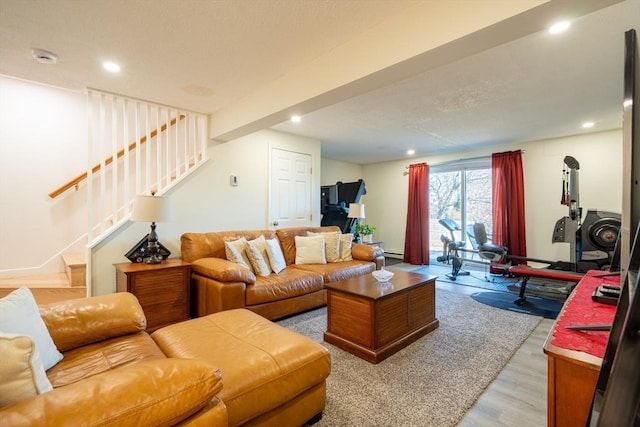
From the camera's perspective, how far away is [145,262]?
2.96m

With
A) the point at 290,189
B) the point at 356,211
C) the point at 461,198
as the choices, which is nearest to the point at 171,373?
the point at 290,189

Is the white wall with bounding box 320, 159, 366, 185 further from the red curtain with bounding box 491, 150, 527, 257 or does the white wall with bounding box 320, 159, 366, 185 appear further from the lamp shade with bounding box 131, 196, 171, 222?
the lamp shade with bounding box 131, 196, 171, 222

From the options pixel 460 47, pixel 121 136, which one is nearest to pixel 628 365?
pixel 460 47

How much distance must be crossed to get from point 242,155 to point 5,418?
372cm

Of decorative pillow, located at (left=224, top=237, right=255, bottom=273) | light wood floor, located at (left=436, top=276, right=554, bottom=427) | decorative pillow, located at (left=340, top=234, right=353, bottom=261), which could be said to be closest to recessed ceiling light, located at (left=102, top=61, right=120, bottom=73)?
decorative pillow, located at (left=224, top=237, right=255, bottom=273)

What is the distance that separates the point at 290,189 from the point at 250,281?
2.22m

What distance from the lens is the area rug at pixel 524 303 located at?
3.28m

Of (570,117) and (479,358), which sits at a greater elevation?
(570,117)

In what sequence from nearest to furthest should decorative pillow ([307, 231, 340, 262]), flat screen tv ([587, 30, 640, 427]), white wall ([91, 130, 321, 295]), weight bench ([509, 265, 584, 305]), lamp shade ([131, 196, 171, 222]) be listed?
flat screen tv ([587, 30, 640, 427]) → lamp shade ([131, 196, 171, 222]) → white wall ([91, 130, 321, 295]) → weight bench ([509, 265, 584, 305]) → decorative pillow ([307, 231, 340, 262])

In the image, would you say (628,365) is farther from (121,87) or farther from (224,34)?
(121,87)

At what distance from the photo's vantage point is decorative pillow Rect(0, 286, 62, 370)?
112 centimetres

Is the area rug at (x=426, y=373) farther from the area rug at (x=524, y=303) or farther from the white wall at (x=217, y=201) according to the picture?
the white wall at (x=217, y=201)

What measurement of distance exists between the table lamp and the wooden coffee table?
5.85 feet

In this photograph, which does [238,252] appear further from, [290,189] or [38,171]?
[38,171]
